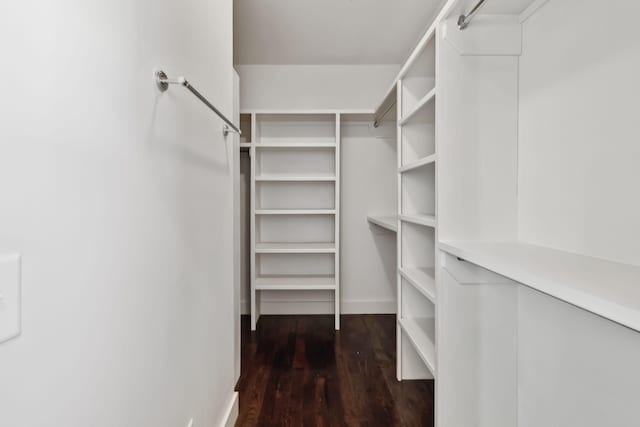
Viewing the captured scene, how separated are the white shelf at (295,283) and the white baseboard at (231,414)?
1158mm

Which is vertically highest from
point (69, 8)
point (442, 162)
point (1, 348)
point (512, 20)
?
point (512, 20)

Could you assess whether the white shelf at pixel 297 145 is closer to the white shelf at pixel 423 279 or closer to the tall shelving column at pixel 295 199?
the tall shelving column at pixel 295 199

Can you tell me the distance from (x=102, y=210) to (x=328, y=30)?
2315 mm

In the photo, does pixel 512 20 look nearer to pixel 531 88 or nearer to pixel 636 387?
pixel 531 88

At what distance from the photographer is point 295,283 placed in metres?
2.83

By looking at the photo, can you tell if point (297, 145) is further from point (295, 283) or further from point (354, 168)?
point (295, 283)

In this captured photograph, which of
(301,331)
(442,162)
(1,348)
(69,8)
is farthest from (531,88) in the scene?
(301,331)

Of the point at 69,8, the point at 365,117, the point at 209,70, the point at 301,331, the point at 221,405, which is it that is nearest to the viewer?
the point at 69,8

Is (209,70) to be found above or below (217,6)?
below

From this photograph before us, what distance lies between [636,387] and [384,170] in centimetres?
242

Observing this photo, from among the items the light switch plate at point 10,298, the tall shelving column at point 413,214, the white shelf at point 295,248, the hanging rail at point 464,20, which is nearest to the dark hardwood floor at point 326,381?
the tall shelving column at point 413,214

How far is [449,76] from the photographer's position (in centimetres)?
136

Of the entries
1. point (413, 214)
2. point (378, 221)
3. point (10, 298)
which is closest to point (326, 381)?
point (413, 214)

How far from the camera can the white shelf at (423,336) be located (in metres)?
1.54
